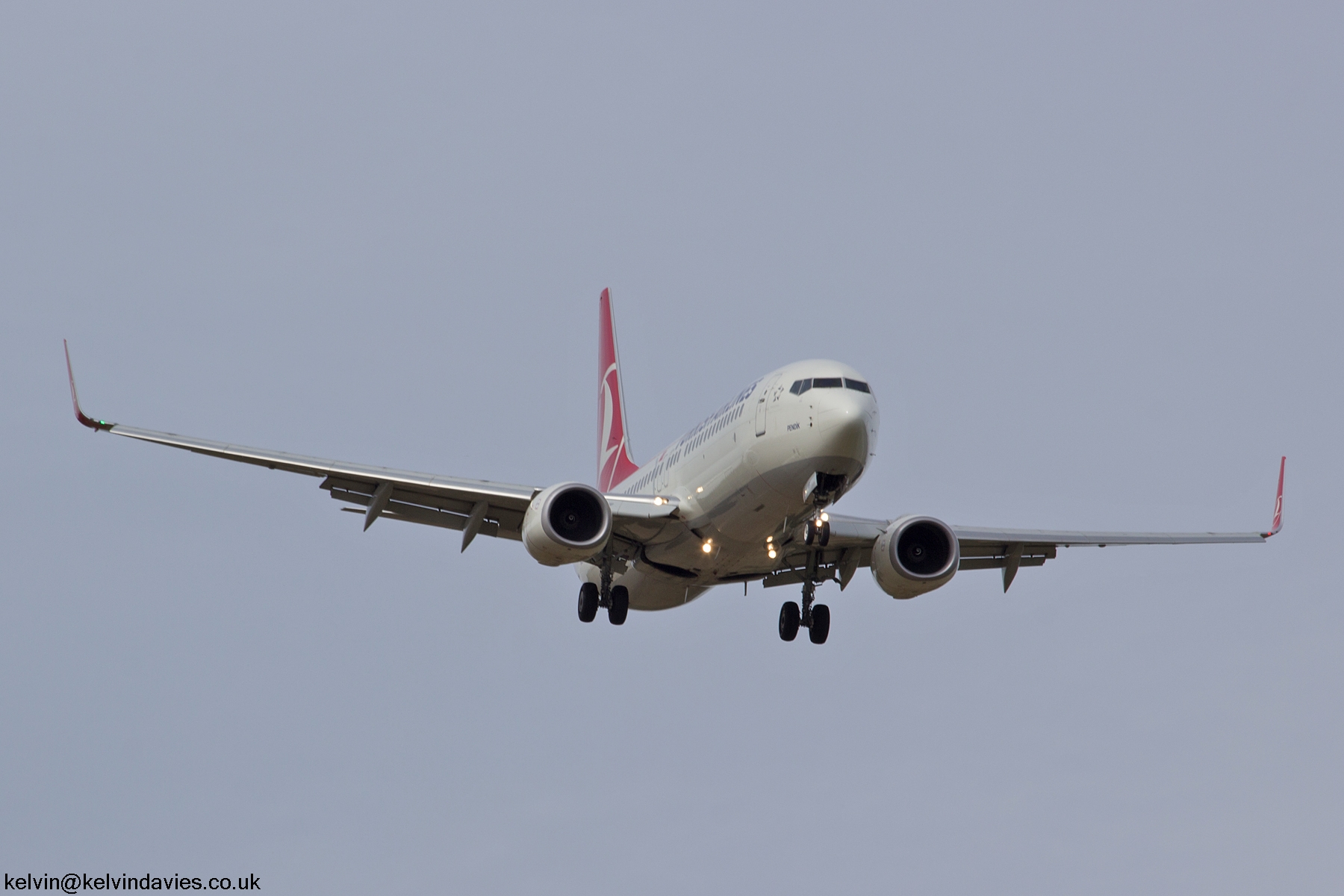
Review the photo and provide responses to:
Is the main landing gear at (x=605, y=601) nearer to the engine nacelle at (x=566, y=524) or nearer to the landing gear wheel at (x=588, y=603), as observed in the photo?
the landing gear wheel at (x=588, y=603)

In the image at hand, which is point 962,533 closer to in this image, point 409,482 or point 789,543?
point 789,543

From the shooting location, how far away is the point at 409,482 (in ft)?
108

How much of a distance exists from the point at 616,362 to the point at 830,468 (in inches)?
900

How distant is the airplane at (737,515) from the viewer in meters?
30.2

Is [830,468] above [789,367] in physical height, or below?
below

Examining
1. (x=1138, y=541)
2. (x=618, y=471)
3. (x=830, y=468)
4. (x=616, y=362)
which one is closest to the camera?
(x=830, y=468)

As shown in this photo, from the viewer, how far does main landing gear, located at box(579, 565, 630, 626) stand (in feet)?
118

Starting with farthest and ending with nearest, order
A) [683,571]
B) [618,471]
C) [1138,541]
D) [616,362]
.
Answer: [616,362] < [618,471] < [1138,541] < [683,571]

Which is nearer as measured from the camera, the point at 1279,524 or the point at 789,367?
the point at 789,367

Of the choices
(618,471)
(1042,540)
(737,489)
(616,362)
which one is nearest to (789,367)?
(737,489)

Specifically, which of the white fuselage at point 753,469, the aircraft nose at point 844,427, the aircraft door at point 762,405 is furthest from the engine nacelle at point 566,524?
the aircraft nose at point 844,427

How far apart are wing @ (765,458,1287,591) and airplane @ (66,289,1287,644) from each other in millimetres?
37

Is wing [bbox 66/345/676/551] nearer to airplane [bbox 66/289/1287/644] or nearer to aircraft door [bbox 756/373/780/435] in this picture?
airplane [bbox 66/289/1287/644]

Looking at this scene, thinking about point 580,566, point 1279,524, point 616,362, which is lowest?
point 580,566
